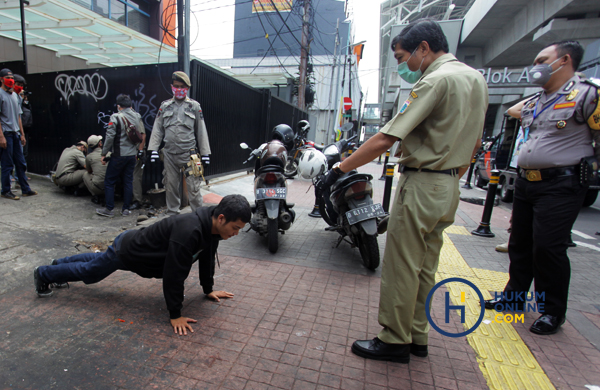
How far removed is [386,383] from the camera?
5.88 ft

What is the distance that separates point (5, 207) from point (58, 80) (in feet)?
11.3

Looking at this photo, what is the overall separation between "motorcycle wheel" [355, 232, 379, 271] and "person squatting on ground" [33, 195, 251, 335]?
59.4 inches

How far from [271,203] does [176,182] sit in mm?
2016

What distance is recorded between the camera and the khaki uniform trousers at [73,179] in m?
5.49

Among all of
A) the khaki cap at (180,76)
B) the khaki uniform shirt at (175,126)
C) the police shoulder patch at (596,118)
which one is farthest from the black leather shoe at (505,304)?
the khaki cap at (180,76)

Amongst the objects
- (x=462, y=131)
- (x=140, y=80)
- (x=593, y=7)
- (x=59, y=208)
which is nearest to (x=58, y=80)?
(x=140, y=80)

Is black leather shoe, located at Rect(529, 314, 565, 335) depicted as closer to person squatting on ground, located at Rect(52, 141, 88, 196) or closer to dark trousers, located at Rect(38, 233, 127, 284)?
dark trousers, located at Rect(38, 233, 127, 284)

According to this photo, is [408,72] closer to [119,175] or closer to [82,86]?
[119,175]

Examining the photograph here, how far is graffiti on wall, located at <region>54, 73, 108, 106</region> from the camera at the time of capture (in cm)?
618

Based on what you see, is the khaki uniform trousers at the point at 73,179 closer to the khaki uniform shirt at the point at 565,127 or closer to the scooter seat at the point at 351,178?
the scooter seat at the point at 351,178

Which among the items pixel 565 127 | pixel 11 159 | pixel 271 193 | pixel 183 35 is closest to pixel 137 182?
pixel 11 159

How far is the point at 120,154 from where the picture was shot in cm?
483

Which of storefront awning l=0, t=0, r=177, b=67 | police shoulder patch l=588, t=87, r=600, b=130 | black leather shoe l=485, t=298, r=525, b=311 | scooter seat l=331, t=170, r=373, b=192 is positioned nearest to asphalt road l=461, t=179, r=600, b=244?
black leather shoe l=485, t=298, r=525, b=311

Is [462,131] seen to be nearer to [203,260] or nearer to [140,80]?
[203,260]
